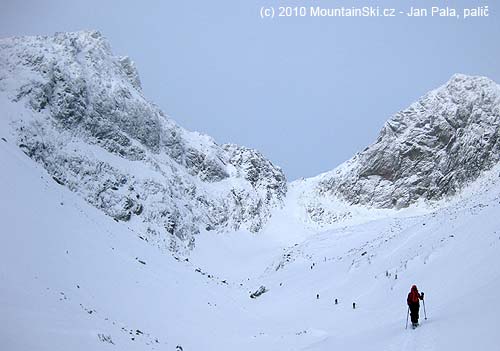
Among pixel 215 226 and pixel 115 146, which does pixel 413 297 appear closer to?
pixel 115 146

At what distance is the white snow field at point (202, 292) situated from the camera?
1230cm

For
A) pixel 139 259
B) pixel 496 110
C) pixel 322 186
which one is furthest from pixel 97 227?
pixel 496 110

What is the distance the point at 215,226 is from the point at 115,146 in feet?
65.5

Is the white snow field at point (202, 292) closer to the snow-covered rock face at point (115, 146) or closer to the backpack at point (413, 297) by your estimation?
the backpack at point (413, 297)

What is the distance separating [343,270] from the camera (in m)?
32.2

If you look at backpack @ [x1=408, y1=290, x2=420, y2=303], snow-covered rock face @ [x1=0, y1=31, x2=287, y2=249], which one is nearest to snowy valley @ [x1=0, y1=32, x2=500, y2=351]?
snow-covered rock face @ [x1=0, y1=31, x2=287, y2=249]

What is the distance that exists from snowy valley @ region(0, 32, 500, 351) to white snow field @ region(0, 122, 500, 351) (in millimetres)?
110

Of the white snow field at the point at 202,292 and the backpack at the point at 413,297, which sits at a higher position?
the white snow field at the point at 202,292

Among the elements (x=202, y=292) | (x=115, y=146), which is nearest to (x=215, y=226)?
(x=115, y=146)

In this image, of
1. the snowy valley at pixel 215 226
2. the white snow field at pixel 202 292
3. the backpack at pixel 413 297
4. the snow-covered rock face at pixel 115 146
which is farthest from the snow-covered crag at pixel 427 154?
the backpack at pixel 413 297

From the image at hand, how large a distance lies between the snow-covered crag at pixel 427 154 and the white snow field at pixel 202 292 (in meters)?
41.1

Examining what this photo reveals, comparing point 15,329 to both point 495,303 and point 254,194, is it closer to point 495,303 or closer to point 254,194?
point 495,303

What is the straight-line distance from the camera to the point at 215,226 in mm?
69625

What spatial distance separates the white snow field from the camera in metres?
12.3
